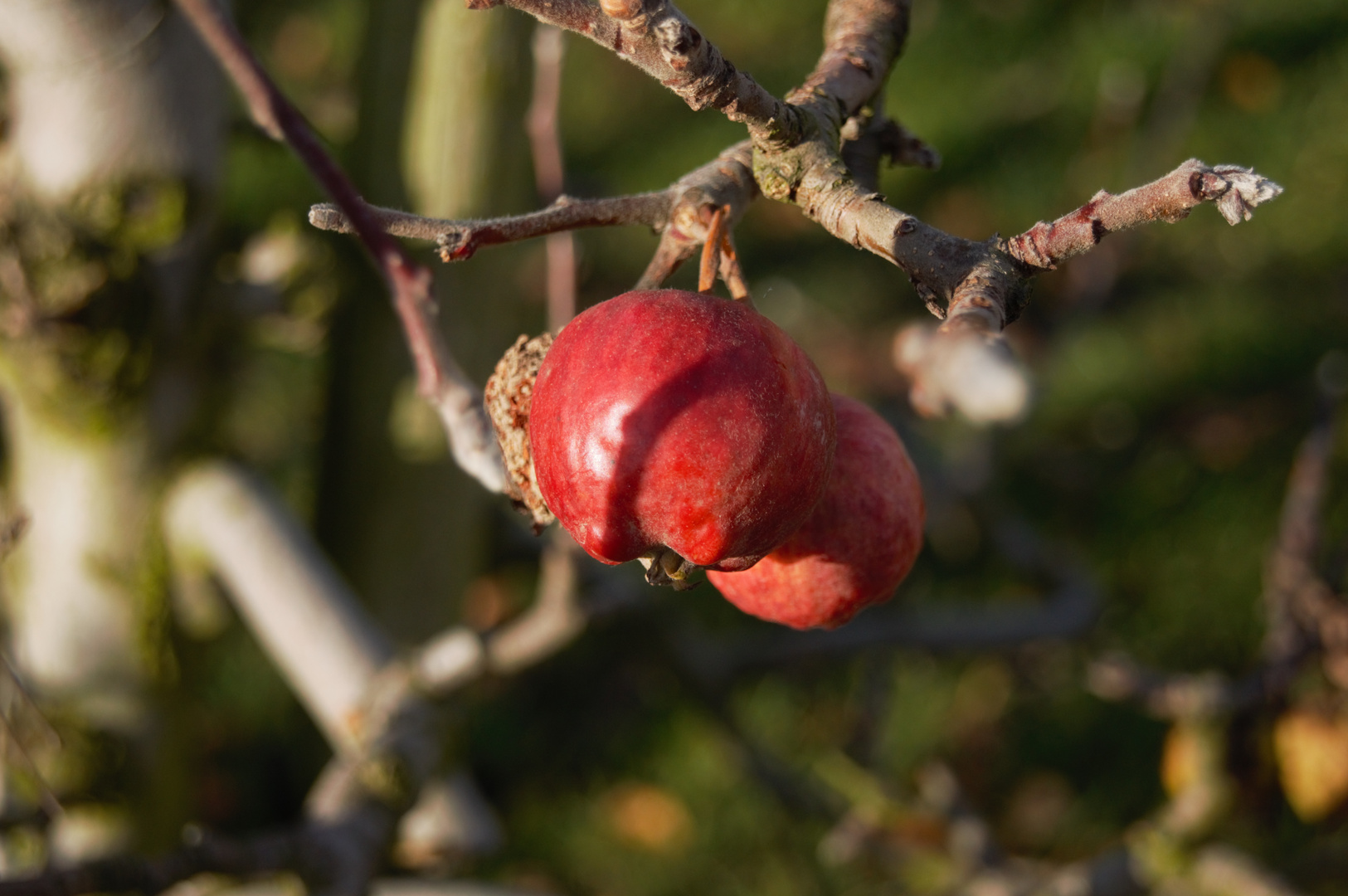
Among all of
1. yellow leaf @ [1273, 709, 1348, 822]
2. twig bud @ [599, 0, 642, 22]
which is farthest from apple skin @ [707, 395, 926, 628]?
yellow leaf @ [1273, 709, 1348, 822]

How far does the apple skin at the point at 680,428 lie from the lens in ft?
2.25

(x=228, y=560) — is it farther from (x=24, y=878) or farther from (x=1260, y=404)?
(x=1260, y=404)

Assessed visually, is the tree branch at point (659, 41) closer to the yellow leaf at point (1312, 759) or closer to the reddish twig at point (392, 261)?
the reddish twig at point (392, 261)

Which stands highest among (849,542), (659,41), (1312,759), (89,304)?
(89,304)

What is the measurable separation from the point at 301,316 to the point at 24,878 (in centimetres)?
90

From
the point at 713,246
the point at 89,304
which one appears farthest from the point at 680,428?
the point at 89,304

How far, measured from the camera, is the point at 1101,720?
9.19 ft

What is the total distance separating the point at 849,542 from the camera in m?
0.84

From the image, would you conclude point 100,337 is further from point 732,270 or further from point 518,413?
point 732,270

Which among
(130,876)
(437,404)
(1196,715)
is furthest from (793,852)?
(437,404)

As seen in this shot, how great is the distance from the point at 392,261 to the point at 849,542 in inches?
16.0

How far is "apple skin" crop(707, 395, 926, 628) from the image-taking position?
2.78ft

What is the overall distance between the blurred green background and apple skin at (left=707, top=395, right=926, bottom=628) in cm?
Result: 74

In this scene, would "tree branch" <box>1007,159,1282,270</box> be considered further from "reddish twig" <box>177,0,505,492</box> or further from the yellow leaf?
the yellow leaf
